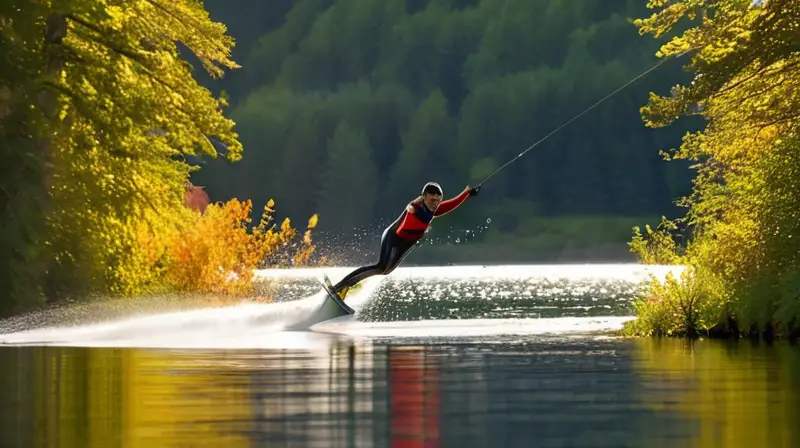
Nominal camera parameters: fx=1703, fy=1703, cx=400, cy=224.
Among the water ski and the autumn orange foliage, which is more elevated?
the autumn orange foliage

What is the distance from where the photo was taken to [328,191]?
176250 mm

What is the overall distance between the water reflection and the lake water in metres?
0.03

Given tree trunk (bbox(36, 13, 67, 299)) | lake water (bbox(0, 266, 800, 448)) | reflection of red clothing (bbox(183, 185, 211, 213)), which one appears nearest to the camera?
lake water (bbox(0, 266, 800, 448))

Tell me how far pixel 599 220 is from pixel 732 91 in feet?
483

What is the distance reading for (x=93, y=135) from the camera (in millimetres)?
36344

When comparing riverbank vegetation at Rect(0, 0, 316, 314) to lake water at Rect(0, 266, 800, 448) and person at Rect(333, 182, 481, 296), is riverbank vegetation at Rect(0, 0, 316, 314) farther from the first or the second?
person at Rect(333, 182, 481, 296)

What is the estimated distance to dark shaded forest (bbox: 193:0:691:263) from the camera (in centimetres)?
17512

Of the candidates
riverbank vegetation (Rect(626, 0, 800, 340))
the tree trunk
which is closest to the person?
riverbank vegetation (Rect(626, 0, 800, 340))

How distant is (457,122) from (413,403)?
171810mm

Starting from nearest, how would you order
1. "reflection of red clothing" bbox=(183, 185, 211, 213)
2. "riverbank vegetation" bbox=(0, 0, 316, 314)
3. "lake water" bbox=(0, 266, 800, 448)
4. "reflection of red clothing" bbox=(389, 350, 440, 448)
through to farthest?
"reflection of red clothing" bbox=(389, 350, 440, 448) → "lake water" bbox=(0, 266, 800, 448) → "riverbank vegetation" bbox=(0, 0, 316, 314) → "reflection of red clothing" bbox=(183, 185, 211, 213)

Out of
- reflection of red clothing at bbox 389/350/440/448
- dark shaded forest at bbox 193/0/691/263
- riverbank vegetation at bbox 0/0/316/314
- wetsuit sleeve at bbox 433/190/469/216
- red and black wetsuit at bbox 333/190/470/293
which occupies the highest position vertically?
dark shaded forest at bbox 193/0/691/263

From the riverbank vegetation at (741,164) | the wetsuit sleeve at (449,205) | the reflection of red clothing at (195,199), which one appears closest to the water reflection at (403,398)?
the riverbank vegetation at (741,164)

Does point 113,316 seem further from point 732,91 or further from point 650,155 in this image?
point 650,155

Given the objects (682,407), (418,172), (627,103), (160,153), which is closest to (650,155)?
(627,103)
